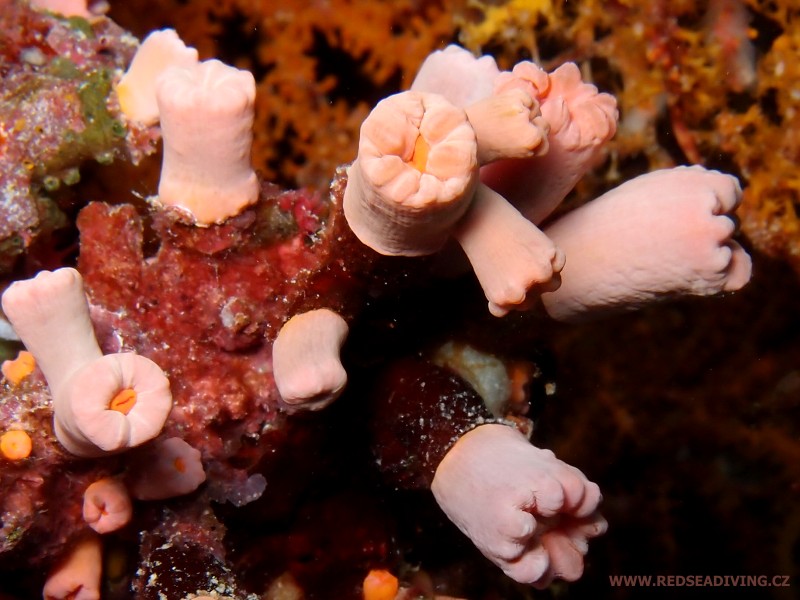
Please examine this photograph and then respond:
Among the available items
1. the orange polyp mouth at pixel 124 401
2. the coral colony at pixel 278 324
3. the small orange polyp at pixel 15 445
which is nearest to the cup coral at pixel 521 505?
the coral colony at pixel 278 324

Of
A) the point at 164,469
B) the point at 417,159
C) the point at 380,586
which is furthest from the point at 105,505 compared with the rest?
the point at 417,159

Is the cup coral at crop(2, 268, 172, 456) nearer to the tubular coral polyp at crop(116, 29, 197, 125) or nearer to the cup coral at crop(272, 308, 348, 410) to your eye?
the cup coral at crop(272, 308, 348, 410)

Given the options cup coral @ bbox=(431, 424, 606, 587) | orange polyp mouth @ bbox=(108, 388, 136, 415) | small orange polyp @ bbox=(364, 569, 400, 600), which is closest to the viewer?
orange polyp mouth @ bbox=(108, 388, 136, 415)

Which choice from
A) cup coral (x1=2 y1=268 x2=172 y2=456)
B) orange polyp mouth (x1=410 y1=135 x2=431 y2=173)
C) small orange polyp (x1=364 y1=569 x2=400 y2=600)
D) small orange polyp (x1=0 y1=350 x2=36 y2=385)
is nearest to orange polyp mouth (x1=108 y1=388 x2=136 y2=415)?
cup coral (x1=2 y1=268 x2=172 y2=456)

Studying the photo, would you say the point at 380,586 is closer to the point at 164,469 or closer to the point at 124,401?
the point at 164,469

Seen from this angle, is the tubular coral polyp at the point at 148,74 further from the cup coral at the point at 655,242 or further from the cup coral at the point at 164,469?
the cup coral at the point at 655,242
